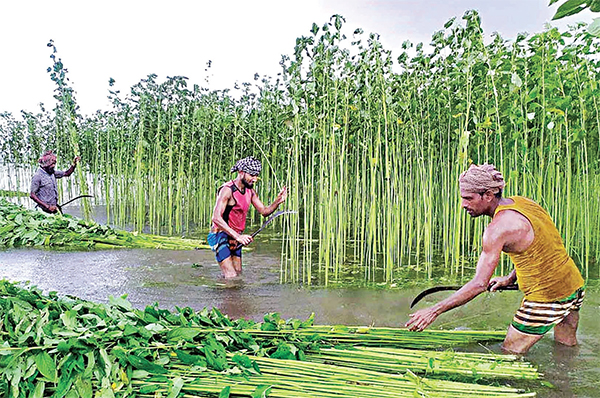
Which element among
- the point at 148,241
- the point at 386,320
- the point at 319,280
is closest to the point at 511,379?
the point at 386,320

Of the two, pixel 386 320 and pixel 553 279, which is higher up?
pixel 553 279

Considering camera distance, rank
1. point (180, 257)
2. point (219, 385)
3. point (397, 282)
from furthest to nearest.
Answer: point (180, 257) < point (397, 282) < point (219, 385)

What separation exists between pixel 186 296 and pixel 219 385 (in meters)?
3.36

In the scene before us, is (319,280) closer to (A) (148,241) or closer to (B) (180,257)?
(B) (180,257)

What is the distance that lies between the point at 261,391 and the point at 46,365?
1.08 m

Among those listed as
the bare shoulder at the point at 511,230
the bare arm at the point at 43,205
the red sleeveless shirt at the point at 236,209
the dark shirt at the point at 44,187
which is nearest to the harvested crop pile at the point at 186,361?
the bare shoulder at the point at 511,230

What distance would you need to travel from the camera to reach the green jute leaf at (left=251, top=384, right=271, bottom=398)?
8.94 ft

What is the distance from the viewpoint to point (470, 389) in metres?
3.00

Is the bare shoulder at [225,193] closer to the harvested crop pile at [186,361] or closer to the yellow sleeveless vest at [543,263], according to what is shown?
the harvested crop pile at [186,361]

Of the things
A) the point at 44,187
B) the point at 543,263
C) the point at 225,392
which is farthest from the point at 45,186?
the point at 543,263

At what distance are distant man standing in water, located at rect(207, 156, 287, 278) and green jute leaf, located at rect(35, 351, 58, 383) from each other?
12.8 ft

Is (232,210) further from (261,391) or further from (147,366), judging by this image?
(261,391)

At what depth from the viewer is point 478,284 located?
3.65 meters

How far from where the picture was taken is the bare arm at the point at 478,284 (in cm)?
352
